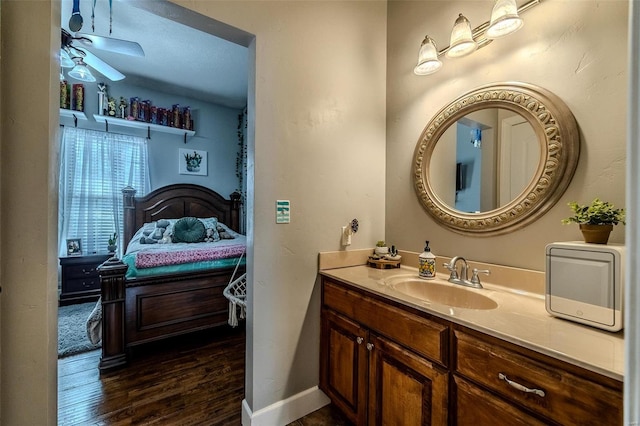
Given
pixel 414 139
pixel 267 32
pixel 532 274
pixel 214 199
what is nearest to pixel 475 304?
pixel 532 274

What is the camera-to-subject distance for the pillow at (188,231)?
128 inches

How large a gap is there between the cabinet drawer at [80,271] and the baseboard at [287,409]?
327cm

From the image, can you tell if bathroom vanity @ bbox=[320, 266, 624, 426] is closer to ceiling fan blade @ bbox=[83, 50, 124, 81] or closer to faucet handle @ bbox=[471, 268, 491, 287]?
faucet handle @ bbox=[471, 268, 491, 287]

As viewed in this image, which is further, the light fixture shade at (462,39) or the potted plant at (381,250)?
the potted plant at (381,250)

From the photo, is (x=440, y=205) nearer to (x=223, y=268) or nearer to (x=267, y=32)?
(x=267, y=32)

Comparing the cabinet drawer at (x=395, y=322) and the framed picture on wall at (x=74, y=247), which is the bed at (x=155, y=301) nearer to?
the framed picture on wall at (x=74, y=247)

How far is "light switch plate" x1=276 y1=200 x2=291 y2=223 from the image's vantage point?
1.59 m

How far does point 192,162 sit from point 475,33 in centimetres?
414

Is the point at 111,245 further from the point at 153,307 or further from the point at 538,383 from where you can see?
the point at 538,383

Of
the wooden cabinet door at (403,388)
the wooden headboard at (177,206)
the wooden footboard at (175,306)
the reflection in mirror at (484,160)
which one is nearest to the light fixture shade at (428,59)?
the reflection in mirror at (484,160)

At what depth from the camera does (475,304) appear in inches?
52.8

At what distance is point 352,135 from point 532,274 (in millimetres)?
1317

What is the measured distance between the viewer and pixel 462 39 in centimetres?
139

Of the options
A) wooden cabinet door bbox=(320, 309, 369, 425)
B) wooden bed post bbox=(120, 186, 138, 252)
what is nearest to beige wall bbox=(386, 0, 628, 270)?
wooden cabinet door bbox=(320, 309, 369, 425)
